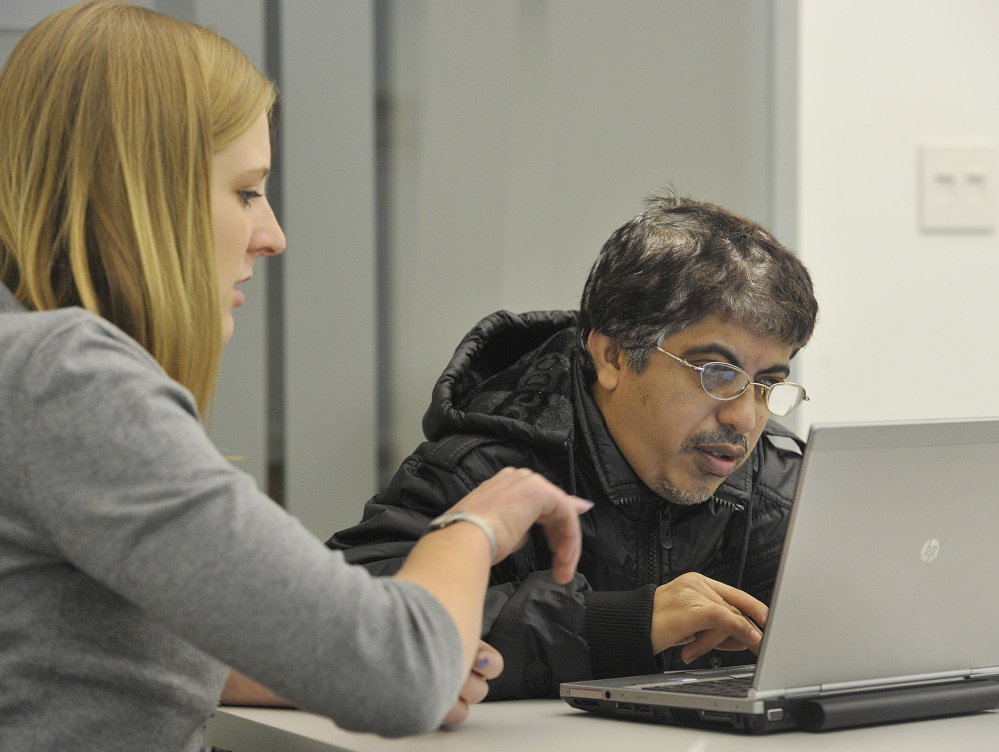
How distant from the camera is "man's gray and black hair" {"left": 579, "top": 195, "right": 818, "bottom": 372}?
4.52 ft

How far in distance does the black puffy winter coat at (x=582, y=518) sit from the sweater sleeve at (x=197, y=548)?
464mm

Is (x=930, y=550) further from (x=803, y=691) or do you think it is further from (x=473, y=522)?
(x=473, y=522)

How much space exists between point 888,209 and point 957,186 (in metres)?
0.16

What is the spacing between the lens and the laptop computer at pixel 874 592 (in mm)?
833

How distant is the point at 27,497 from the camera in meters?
0.66

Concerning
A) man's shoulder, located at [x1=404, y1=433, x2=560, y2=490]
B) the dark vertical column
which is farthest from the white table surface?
the dark vertical column

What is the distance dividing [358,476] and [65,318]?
1.13 m

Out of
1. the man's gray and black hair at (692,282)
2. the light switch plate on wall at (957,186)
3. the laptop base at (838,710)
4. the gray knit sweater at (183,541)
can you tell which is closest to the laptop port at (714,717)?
the laptop base at (838,710)

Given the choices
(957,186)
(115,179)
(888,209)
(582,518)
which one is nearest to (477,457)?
(582,518)

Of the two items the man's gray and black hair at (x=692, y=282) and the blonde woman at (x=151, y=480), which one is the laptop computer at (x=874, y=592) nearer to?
the blonde woman at (x=151, y=480)

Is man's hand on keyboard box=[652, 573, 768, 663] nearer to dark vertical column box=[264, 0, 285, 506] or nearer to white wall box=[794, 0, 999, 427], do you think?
dark vertical column box=[264, 0, 285, 506]

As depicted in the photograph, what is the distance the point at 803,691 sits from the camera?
870 mm

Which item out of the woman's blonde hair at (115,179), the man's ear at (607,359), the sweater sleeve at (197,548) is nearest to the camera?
the sweater sleeve at (197,548)

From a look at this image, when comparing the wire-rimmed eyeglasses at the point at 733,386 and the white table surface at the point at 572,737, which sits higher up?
the wire-rimmed eyeglasses at the point at 733,386
